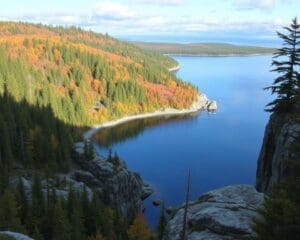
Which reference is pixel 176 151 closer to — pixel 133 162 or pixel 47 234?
pixel 133 162

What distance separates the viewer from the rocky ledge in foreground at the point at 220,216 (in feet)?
66.0

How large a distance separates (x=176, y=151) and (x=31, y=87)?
201 feet

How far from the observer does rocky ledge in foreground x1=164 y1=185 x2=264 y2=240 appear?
20125 mm

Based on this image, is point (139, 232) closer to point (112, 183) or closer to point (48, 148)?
point (112, 183)

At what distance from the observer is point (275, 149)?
36.3m

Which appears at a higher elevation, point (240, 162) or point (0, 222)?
point (0, 222)

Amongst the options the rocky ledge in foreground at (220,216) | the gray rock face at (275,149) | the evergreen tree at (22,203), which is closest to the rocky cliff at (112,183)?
the evergreen tree at (22,203)

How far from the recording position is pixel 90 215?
64.5m

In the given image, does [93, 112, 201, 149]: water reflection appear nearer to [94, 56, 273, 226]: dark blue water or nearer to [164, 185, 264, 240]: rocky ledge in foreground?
[94, 56, 273, 226]: dark blue water

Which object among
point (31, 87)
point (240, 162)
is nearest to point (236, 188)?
point (240, 162)

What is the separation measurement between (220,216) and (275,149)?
17267 mm

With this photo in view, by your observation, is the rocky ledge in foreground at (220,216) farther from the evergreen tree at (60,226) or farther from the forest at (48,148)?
the evergreen tree at (60,226)

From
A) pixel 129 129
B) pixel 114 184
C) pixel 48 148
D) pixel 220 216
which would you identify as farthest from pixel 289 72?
pixel 129 129

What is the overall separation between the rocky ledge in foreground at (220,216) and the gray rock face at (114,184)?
66.7m
